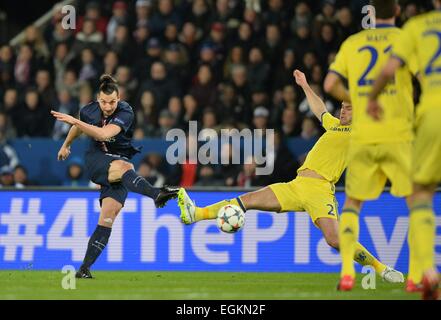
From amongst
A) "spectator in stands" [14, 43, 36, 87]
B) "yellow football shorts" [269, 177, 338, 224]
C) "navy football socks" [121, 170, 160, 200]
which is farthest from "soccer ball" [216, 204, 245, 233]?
"spectator in stands" [14, 43, 36, 87]

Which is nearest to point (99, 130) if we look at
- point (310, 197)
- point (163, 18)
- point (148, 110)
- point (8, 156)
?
point (310, 197)

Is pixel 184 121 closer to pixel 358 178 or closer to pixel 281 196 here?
pixel 281 196

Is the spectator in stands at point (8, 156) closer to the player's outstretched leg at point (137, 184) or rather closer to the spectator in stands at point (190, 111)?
the spectator in stands at point (190, 111)

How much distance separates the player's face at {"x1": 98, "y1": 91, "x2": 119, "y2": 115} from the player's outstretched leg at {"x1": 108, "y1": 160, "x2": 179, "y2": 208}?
1.62 feet

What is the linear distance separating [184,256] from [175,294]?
366 cm

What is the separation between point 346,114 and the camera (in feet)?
32.8

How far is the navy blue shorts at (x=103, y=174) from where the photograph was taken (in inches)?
403

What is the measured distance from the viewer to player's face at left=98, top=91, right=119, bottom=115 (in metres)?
10.2

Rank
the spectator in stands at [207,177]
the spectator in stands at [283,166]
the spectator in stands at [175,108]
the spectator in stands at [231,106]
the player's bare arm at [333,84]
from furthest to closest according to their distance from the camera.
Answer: the spectator in stands at [175,108]
the spectator in stands at [231,106]
the spectator in stands at [207,177]
the spectator in stands at [283,166]
the player's bare arm at [333,84]

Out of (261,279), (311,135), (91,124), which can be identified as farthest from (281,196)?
(311,135)

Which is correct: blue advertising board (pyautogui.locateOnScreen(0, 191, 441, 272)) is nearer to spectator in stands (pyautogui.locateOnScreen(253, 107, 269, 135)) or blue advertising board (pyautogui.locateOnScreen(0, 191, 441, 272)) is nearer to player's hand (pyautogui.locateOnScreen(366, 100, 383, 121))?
spectator in stands (pyautogui.locateOnScreen(253, 107, 269, 135))

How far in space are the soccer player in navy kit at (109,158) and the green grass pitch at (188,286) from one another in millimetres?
456

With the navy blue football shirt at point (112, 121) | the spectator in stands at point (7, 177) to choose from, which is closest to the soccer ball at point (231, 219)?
the navy blue football shirt at point (112, 121)

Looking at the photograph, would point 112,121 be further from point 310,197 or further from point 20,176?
point 20,176
